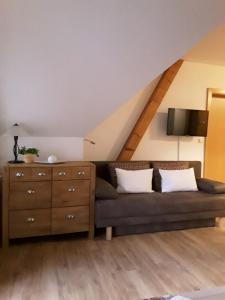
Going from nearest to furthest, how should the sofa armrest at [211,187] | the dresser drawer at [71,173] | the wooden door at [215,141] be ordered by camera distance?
the dresser drawer at [71,173]
the sofa armrest at [211,187]
the wooden door at [215,141]

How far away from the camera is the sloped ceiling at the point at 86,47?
1.93m

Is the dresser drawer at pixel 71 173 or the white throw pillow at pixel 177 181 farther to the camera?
the white throw pillow at pixel 177 181

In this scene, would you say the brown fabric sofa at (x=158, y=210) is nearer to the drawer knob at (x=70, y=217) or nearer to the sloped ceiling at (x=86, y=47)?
the drawer knob at (x=70, y=217)

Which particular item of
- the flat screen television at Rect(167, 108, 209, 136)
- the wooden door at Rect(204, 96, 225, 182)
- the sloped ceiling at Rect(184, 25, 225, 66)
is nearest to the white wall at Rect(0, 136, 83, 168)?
the flat screen television at Rect(167, 108, 209, 136)

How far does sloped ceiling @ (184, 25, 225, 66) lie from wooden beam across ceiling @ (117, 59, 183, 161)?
0.31 meters

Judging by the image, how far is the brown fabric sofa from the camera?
3043 millimetres

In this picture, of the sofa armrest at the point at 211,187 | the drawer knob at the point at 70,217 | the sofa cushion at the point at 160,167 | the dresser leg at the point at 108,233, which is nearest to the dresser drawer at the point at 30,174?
the drawer knob at the point at 70,217

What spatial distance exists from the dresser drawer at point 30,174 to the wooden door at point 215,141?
9.80ft

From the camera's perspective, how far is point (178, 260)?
2600 millimetres

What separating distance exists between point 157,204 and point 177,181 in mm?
633

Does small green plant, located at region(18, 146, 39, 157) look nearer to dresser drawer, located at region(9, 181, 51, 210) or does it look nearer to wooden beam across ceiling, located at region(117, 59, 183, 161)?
dresser drawer, located at region(9, 181, 51, 210)

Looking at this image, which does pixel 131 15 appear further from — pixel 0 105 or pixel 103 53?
pixel 0 105

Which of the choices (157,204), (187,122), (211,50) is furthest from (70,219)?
(211,50)

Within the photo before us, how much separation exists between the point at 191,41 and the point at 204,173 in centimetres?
295
